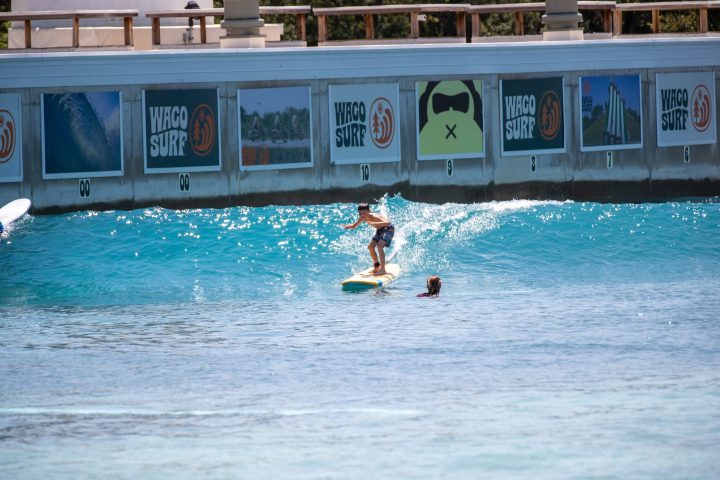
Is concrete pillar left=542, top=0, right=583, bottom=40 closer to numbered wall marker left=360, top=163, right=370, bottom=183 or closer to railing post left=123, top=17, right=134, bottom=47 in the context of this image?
numbered wall marker left=360, top=163, right=370, bottom=183

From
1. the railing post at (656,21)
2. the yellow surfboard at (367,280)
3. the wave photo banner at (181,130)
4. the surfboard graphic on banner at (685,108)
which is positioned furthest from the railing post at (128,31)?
the railing post at (656,21)

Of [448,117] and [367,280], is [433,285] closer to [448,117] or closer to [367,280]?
[367,280]

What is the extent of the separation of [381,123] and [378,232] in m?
6.00

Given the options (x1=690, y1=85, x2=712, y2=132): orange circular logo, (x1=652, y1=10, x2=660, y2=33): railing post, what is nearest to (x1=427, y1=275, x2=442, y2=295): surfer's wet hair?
(x1=690, y1=85, x2=712, y2=132): orange circular logo

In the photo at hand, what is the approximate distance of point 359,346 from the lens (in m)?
16.0

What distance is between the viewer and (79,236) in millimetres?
24906

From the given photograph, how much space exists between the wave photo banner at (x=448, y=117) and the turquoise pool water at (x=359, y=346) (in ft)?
4.36

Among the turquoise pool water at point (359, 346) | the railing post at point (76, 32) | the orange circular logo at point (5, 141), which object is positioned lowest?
the turquoise pool water at point (359, 346)

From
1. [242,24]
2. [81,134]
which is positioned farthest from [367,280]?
[242,24]

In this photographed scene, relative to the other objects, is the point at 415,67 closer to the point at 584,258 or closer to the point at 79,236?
the point at 584,258

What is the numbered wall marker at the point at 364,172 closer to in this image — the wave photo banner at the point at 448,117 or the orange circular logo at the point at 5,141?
the wave photo banner at the point at 448,117

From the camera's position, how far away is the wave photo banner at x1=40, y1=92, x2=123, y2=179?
2573 cm

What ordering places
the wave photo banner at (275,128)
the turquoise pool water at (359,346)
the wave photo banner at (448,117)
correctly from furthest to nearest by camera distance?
the wave photo banner at (448,117) < the wave photo banner at (275,128) < the turquoise pool water at (359,346)

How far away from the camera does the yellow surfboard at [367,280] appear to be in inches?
811
